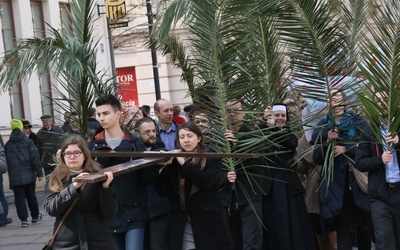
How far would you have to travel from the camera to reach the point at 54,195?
22.4 feet

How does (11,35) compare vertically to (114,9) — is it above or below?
below

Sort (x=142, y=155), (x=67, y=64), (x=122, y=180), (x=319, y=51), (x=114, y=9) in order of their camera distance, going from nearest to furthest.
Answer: (x=142, y=155) < (x=122, y=180) < (x=319, y=51) < (x=67, y=64) < (x=114, y=9)

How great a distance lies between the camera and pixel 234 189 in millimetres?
9820

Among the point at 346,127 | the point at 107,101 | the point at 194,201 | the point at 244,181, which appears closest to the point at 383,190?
the point at 346,127

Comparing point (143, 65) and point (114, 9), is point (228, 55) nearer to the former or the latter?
point (114, 9)

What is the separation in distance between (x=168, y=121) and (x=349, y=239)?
246 centimetres

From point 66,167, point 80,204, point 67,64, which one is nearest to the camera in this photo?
point 80,204

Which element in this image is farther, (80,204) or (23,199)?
(23,199)

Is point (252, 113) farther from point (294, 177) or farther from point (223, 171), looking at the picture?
point (294, 177)

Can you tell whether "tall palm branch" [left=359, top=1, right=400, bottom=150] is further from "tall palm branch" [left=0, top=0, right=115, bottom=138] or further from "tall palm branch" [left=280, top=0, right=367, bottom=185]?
"tall palm branch" [left=0, top=0, right=115, bottom=138]

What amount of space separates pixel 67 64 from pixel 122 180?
1.34 m

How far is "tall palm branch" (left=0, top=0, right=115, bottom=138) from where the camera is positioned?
29.2 ft

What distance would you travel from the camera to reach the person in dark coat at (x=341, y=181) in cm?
872

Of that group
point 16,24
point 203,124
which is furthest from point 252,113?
point 16,24
